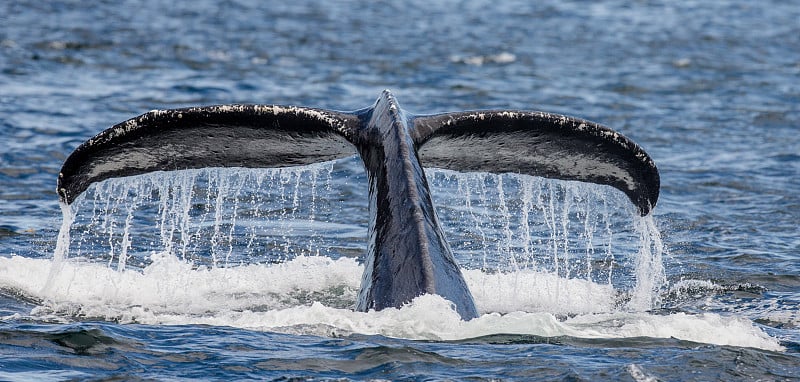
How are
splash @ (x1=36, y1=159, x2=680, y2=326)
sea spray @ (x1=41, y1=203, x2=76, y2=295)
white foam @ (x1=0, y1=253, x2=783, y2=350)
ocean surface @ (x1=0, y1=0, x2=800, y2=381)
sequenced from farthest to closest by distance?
splash @ (x1=36, y1=159, x2=680, y2=326) → sea spray @ (x1=41, y1=203, x2=76, y2=295) → white foam @ (x1=0, y1=253, x2=783, y2=350) → ocean surface @ (x1=0, y1=0, x2=800, y2=381)

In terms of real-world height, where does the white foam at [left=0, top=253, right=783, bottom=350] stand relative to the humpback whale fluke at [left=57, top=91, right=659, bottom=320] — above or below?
below

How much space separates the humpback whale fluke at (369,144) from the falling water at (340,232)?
0.61 feet

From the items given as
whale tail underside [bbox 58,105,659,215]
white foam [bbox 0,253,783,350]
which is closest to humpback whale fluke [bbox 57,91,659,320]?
whale tail underside [bbox 58,105,659,215]

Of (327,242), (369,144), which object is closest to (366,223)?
(327,242)

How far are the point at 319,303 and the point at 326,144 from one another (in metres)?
1.18

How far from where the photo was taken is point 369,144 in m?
8.84

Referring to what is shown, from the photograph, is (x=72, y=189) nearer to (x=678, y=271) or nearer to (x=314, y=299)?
(x=314, y=299)

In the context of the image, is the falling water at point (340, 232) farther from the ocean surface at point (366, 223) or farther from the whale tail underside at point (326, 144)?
the whale tail underside at point (326, 144)

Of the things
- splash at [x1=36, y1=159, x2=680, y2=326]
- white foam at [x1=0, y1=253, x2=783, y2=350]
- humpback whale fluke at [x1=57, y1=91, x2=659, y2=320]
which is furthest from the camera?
splash at [x1=36, y1=159, x2=680, y2=326]

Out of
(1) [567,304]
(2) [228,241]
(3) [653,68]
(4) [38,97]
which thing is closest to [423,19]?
(3) [653,68]

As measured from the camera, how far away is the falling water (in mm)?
10656

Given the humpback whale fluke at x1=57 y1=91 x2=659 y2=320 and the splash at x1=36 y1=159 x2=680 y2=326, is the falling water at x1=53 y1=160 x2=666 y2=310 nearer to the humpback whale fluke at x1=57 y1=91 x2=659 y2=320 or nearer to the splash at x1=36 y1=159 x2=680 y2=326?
the splash at x1=36 y1=159 x2=680 y2=326

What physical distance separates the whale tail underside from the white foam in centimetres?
104

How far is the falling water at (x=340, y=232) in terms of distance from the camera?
10.7 m
